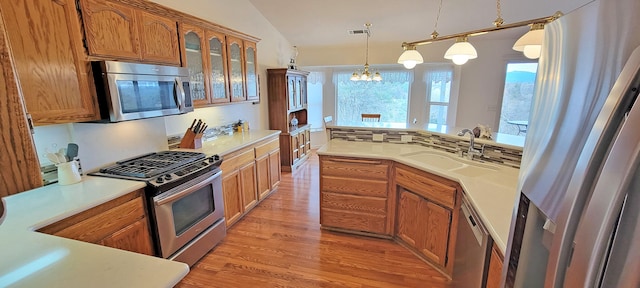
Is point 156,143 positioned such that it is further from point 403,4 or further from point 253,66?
point 403,4

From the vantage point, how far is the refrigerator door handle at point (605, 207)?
398 millimetres

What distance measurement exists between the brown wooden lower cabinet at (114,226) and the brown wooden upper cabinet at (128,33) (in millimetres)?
1031

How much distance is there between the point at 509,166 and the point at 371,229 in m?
1.34

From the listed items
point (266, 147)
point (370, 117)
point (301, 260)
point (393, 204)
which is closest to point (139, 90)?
point (266, 147)

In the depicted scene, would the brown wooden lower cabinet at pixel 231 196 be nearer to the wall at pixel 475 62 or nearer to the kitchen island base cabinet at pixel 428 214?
the kitchen island base cabinet at pixel 428 214

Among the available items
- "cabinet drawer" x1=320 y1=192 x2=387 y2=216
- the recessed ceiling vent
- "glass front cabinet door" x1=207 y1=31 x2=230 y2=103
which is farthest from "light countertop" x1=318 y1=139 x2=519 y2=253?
the recessed ceiling vent

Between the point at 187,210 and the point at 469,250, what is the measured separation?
210 centimetres

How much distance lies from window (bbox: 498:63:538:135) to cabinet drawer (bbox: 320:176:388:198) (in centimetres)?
391

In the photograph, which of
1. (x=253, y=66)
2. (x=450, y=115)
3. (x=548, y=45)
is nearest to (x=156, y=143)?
(x=253, y=66)

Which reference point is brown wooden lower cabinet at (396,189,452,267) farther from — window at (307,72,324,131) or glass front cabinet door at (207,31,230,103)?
window at (307,72,324,131)

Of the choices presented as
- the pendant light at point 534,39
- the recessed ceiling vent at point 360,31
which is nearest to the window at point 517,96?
the recessed ceiling vent at point 360,31

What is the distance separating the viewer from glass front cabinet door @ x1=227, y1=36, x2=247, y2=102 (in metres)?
3.28

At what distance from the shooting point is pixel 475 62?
16.8 ft

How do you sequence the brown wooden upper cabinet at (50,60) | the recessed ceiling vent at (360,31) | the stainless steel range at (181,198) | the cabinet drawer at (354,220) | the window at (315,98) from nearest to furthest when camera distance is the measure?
the brown wooden upper cabinet at (50,60), the stainless steel range at (181,198), the cabinet drawer at (354,220), the recessed ceiling vent at (360,31), the window at (315,98)
